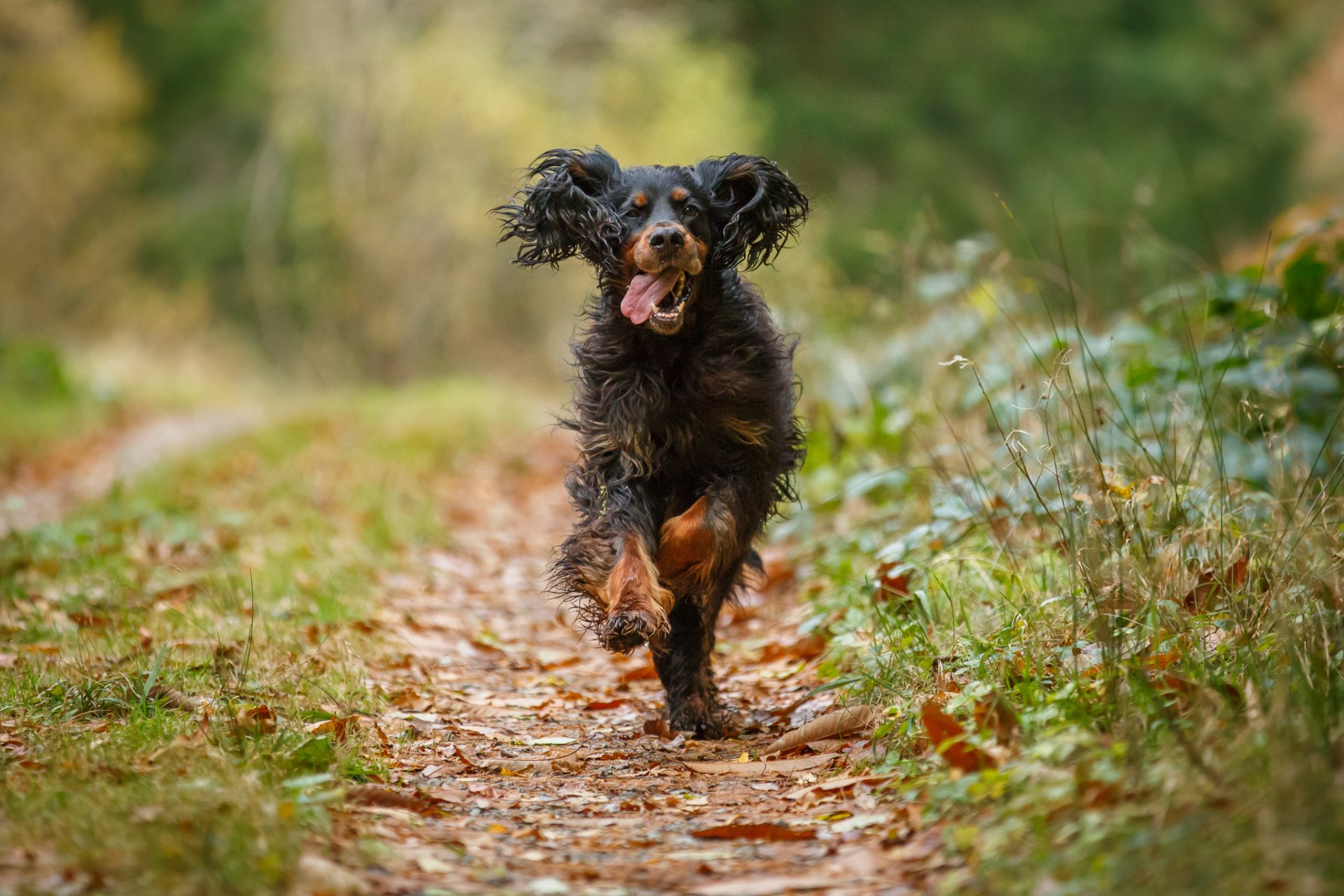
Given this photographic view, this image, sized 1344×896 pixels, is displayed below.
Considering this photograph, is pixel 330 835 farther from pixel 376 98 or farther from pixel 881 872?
pixel 376 98

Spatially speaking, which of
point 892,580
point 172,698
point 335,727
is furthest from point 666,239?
point 172,698

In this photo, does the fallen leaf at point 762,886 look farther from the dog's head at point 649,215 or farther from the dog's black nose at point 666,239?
the dog's black nose at point 666,239

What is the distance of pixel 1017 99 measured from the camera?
2522 centimetres

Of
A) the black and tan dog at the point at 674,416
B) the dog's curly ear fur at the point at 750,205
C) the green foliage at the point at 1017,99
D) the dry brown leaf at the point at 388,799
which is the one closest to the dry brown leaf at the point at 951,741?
the black and tan dog at the point at 674,416

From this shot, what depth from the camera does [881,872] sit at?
2609 millimetres

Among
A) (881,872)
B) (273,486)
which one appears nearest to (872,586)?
(881,872)

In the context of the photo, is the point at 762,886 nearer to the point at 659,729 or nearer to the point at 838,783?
the point at 838,783

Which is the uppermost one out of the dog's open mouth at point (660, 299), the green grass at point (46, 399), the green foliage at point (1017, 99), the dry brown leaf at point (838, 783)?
the green foliage at point (1017, 99)

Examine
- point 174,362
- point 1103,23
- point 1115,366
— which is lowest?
point 1115,366

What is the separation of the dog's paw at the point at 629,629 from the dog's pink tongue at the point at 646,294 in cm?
93

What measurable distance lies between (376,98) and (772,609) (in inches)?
529

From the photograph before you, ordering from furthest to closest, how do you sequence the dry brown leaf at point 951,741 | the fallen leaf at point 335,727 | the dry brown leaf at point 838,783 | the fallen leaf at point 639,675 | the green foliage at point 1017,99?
1. the green foliage at point 1017,99
2. the fallen leaf at point 639,675
3. the fallen leaf at point 335,727
4. the dry brown leaf at point 838,783
5. the dry brown leaf at point 951,741

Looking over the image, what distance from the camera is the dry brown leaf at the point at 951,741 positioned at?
2834 millimetres

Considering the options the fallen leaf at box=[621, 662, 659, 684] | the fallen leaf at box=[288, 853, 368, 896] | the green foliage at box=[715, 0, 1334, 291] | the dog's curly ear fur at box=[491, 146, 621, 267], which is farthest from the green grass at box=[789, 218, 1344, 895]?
the green foliage at box=[715, 0, 1334, 291]
